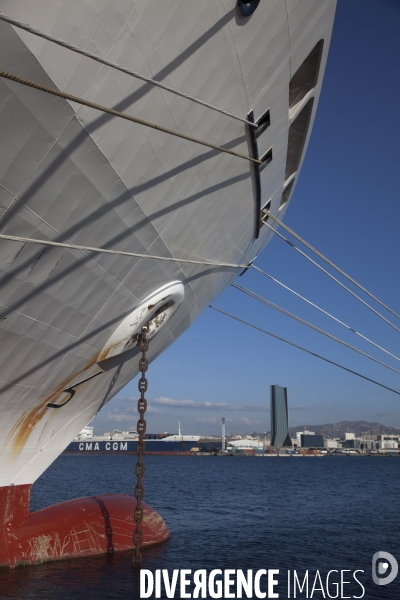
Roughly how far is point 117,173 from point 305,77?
442cm

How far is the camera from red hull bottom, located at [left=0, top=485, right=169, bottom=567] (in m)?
9.37

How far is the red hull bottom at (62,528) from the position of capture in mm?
9367

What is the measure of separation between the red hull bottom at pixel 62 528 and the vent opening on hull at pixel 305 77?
8623 mm

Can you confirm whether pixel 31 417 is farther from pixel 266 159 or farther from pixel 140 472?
pixel 266 159

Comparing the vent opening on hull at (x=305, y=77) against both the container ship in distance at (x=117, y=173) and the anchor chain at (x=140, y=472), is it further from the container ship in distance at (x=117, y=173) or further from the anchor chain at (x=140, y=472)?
the anchor chain at (x=140, y=472)

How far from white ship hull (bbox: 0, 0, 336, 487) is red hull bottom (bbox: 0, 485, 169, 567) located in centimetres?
62

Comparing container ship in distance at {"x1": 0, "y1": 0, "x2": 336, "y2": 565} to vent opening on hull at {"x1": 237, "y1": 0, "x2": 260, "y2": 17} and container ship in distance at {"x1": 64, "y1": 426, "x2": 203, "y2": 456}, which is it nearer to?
vent opening on hull at {"x1": 237, "y1": 0, "x2": 260, "y2": 17}

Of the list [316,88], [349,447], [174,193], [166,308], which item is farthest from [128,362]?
[349,447]

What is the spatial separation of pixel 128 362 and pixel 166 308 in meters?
1.52

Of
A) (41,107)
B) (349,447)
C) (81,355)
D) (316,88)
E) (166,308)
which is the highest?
(316,88)

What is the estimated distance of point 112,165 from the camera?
5.62 m

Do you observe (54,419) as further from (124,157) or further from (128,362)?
(124,157)

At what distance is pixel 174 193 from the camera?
6754mm

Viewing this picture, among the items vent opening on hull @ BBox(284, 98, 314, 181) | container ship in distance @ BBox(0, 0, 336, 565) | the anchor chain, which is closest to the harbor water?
container ship in distance @ BBox(0, 0, 336, 565)
